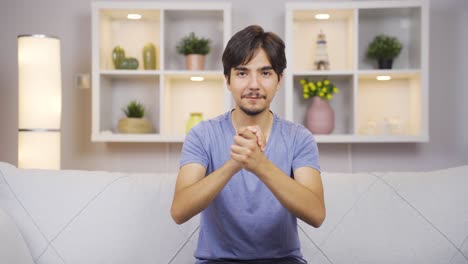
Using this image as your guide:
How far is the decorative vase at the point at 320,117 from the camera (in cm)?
385

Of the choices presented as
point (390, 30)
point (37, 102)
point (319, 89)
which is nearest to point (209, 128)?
point (37, 102)

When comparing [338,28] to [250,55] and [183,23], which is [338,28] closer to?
[183,23]

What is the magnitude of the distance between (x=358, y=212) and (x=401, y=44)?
2.18 metres

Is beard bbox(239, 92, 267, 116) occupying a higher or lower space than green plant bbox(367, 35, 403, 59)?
lower

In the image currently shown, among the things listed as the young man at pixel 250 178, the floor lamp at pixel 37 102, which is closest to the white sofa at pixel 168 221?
the young man at pixel 250 178

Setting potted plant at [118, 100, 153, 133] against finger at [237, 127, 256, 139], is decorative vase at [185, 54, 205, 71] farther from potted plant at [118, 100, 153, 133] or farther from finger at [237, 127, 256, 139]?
finger at [237, 127, 256, 139]

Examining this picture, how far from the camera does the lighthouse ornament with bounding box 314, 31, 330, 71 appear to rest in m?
3.87

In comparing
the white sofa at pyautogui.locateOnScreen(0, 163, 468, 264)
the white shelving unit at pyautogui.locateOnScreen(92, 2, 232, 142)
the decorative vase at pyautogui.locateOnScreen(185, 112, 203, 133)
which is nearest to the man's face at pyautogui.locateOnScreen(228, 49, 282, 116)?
the white sofa at pyautogui.locateOnScreen(0, 163, 468, 264)

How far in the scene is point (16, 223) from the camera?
191cm

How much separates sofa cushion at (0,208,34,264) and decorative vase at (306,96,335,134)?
2.38 metres

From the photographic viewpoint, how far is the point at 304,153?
181 centimetres

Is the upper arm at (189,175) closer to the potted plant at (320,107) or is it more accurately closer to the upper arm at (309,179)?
the upper arm at (309,179)

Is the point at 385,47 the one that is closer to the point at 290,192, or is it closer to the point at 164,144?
the point at 164,144

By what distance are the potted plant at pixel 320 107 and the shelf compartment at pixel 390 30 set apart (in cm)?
35
